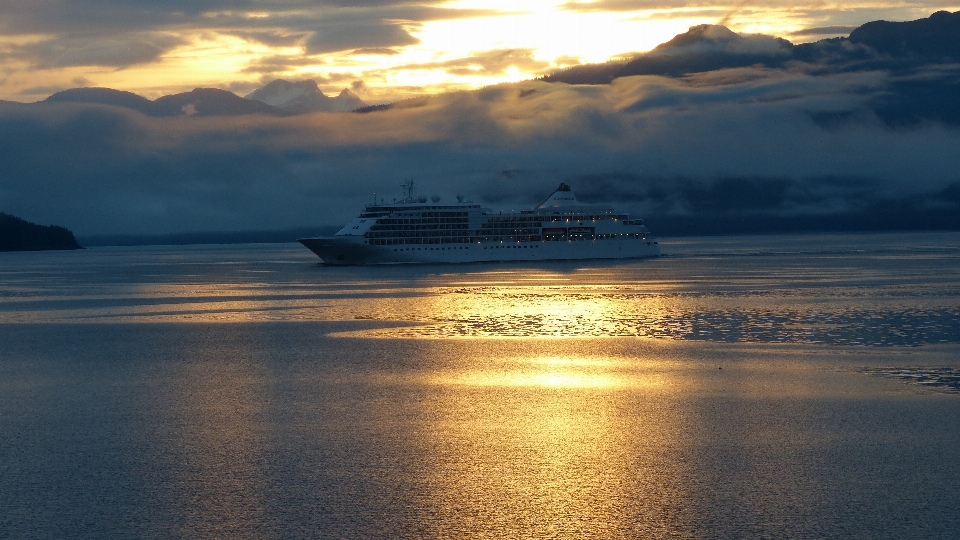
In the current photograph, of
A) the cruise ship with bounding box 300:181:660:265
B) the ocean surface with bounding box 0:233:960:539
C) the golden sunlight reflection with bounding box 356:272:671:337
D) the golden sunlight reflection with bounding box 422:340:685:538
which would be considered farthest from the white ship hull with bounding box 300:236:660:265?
the golden sunlight reflection with bounding box 422:340:685:538

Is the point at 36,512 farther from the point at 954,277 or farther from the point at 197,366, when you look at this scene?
the point at 954,277

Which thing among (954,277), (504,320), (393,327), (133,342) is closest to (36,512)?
(133,342)

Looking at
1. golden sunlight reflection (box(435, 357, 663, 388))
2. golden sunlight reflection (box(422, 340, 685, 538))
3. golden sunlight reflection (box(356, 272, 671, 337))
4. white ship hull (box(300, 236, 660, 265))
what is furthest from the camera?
white ship hull (box(300, 236, 660, 265))

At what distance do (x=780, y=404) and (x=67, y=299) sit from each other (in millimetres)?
53218

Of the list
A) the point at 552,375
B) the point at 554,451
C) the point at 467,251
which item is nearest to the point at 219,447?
the point at 554,451

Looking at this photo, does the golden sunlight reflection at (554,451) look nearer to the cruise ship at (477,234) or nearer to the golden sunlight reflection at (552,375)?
the golden sunlight reflection at (552,375)

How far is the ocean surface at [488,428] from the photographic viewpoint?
43.8 feet

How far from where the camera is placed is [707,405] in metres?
21.6

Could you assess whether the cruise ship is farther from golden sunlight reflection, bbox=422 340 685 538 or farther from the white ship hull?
golden sunlight reflection, bbox=422 340 685 538

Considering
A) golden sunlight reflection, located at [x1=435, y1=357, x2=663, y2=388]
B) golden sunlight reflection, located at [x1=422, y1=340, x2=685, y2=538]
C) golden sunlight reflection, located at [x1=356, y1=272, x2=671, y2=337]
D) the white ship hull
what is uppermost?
the white ship hull

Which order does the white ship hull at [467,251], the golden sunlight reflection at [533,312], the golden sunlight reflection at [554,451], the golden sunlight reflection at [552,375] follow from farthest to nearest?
the white ship hull at [467,251], the golden sunlight reflection at [533,312], the golden sunlight reflection at [552,375], the golden sunlight reflection at [554,451]

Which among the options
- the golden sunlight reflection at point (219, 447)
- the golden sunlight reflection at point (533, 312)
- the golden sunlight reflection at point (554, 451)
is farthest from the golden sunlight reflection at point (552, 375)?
the golden sunlight reflection at point (533, 312)

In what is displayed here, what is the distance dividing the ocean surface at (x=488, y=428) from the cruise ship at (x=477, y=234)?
73.0 meters

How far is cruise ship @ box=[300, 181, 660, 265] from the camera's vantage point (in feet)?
381
